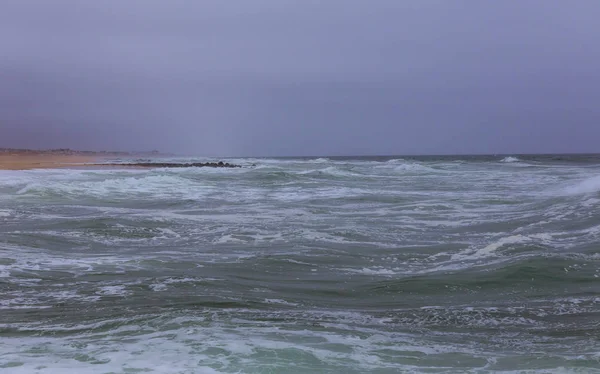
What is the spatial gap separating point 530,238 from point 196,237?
18.2 feet

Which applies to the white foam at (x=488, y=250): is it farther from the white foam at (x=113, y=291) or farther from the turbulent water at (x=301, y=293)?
the white foam at (x=113, y=291)

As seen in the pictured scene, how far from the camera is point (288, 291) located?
6941 millimetres

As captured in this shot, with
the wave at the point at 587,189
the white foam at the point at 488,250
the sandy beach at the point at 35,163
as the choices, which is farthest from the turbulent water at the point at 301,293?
the sandy beach at the point at 35,163

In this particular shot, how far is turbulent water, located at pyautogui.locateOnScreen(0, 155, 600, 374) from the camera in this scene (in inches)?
182

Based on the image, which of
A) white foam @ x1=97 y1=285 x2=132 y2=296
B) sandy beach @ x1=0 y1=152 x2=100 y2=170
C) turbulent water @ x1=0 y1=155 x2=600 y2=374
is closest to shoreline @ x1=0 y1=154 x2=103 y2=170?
sandy beach @ x1=0 y1=152 x2=100 y2=170

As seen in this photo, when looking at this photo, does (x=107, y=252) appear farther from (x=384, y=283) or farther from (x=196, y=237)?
(x=384, y=283)

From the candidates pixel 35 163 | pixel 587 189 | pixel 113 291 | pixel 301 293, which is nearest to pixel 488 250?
pixel 301 293

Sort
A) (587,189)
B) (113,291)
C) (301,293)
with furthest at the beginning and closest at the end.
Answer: (587,189)
(301,293)
(113,291)

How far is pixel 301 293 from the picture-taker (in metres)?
6.86

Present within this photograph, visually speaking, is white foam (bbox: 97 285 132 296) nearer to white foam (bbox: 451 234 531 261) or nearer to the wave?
white foam (bbox: 451 234 531 261)

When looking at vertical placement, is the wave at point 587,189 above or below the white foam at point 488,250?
above

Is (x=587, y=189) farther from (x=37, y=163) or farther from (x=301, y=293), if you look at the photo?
(x=37, y=163)

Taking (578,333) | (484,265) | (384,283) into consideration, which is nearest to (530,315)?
(578,333)

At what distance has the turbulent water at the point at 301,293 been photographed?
4621 mm
